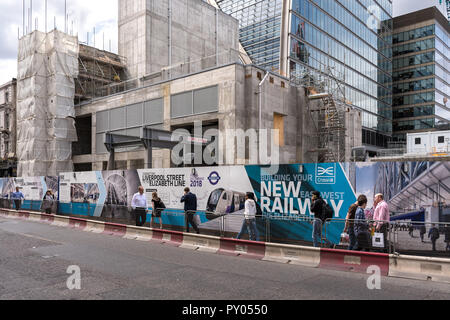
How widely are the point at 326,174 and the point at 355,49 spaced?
203 feet

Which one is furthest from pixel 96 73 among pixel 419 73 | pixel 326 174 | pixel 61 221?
pixel 419 73

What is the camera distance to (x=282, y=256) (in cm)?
992

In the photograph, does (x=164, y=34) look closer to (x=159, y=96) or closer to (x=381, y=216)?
(x=159, y=96)

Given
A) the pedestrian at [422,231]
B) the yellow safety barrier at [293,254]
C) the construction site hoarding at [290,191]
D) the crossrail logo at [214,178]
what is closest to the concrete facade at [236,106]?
the construction site hoarding at [290,191]

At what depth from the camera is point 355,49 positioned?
66.5 meters

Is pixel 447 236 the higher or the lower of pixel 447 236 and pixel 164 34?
the lower

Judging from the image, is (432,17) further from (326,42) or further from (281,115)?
(281,115)

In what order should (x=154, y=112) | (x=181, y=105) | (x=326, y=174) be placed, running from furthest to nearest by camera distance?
(x=154, y=112)
(x=181, y=105)
(x=326, y=174)

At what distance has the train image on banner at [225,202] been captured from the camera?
44.6ft

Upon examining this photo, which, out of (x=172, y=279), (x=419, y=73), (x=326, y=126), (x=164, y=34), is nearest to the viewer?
(x=172, y=279)

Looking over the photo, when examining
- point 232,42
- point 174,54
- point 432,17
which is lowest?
point 174,54
